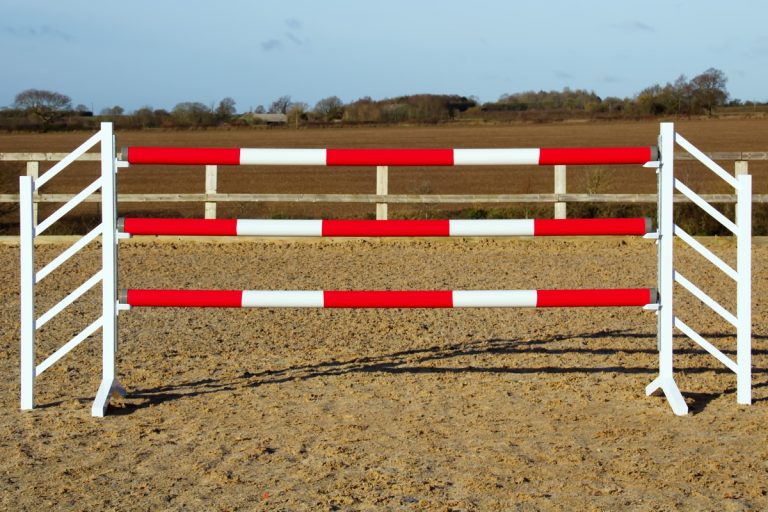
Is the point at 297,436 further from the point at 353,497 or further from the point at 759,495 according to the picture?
the point at 759,495

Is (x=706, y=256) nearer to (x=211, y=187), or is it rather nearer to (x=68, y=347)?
(x=68, y=347)

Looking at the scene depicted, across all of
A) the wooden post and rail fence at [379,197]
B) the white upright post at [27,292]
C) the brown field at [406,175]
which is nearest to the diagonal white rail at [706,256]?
the white upright post at [27,292]

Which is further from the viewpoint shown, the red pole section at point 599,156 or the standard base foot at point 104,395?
the red pole section at point 599,156

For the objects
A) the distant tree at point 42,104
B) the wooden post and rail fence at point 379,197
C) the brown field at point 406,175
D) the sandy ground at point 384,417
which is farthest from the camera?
the distant tree at point 42,104

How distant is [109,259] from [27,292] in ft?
1.38

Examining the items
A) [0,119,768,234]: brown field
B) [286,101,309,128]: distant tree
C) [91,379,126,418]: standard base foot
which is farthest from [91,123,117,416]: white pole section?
[286,101,309,128]: distant tree

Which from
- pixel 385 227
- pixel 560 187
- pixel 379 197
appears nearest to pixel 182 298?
pixel 385 227

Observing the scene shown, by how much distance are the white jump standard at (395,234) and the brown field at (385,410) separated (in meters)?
0.34

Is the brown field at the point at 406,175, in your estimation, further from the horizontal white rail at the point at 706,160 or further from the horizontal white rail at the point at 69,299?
the horizontal white rail at the point at 69,299

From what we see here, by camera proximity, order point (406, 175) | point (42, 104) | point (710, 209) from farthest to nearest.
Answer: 1. point (42, 104)
2. point (406, 175)
3. point (710, 209)

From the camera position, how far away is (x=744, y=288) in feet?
17.1

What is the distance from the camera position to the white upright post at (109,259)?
513cm

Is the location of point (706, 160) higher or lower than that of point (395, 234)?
higher

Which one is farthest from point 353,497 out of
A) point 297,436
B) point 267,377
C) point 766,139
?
point 766,139
